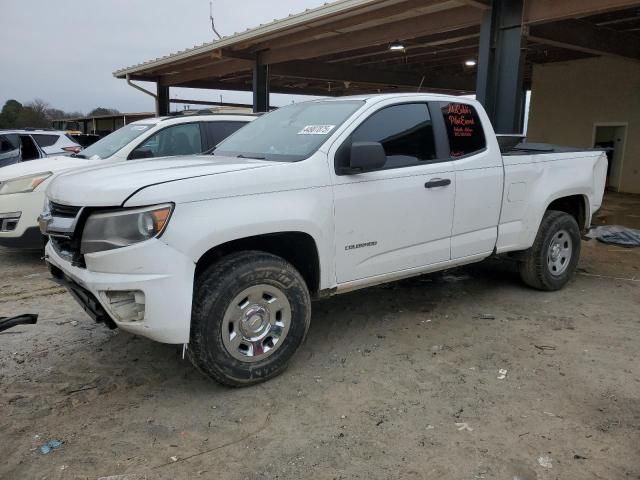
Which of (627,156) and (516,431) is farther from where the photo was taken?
(627,156)

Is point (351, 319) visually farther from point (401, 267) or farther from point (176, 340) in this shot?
point (176, 340)

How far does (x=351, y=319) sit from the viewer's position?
15.8ft

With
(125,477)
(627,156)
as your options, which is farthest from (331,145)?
(627,156)

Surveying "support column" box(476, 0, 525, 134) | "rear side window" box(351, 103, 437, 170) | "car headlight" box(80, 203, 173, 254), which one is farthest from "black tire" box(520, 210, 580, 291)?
"car headlight" box(80, 203, 173, 254)

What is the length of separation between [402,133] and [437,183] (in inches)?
19.1

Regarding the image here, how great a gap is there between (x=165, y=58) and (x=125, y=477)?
13767 mm

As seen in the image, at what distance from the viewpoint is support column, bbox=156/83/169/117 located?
17.4m

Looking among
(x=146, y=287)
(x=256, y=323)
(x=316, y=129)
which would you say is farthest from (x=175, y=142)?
(x=146, y=287)

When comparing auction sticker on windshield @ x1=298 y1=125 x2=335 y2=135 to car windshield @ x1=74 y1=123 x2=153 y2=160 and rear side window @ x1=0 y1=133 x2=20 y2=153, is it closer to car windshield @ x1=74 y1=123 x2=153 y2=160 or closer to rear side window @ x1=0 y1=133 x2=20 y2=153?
car windshield @ x1=74 y1=123 x2=153 y2=160

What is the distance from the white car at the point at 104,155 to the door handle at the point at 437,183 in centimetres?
382

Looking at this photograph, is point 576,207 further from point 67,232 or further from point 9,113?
point 9,113

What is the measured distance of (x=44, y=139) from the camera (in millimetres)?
10430

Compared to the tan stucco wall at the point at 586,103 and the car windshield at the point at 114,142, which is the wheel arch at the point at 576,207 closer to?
the car windshield at the point at 114,142

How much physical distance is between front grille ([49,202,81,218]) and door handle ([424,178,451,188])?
8.26 ft
